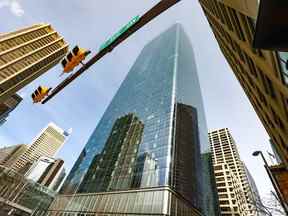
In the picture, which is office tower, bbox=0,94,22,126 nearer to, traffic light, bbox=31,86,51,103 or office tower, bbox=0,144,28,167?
traffic light, bbox=31,86,51,103

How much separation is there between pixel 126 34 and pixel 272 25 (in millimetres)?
15688

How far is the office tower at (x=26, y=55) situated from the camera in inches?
2630

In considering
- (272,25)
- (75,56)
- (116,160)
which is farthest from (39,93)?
(116,160)

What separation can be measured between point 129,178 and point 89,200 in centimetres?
1069

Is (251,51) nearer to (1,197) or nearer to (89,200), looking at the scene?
(89,200)

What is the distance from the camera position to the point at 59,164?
531ft

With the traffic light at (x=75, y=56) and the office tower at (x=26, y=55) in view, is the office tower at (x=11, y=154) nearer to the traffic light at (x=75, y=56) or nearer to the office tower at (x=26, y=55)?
the office tower at (x=26, y=55)

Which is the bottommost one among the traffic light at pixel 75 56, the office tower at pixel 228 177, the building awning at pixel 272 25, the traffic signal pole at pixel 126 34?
the building awning at pixel 272 25

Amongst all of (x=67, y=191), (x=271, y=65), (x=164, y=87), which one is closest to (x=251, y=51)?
(x=271, y=65)

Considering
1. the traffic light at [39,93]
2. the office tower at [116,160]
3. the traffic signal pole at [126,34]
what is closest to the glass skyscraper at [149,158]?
the office tower at [116,160]

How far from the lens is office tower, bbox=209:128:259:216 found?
70175mm

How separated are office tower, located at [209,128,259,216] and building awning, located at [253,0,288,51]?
2419 inches

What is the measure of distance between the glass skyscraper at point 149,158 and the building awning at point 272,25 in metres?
29.7

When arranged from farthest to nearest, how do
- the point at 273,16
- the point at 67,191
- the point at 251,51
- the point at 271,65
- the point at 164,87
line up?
the point at 164,87, the point at 67,191, the point at 251,51, the point at 271,65, the point at 273,16
